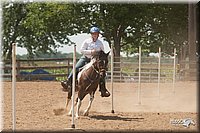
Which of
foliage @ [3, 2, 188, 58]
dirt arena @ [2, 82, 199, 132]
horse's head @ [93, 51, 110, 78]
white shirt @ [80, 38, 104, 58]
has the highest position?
foliage @ [3, 2, 188, 58]

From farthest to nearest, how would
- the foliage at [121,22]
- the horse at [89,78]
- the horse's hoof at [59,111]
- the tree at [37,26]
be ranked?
the tree at [37,26] < the foliage at [121,22] < the horse's hoof at [59,111] < the horse at [89,78]

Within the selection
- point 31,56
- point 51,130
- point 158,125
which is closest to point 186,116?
point 158,125

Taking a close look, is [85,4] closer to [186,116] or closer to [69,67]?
[69,67]

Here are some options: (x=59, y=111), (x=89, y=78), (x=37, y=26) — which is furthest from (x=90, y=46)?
(x=37, y=26)

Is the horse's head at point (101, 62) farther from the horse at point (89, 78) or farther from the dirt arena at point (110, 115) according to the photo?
the dirt arena at point (110, 115)

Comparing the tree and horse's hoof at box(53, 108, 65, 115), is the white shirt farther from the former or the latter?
the tree

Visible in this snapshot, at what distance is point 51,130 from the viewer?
6.77m

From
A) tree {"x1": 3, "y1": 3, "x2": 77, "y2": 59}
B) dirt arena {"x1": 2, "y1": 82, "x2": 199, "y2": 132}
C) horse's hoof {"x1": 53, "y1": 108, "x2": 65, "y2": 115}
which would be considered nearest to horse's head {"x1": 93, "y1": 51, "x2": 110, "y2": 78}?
dirt arena {"x1": 2, "y1": 82, "x2": 199, "y2": 132}

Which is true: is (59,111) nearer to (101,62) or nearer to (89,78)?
(89,78)

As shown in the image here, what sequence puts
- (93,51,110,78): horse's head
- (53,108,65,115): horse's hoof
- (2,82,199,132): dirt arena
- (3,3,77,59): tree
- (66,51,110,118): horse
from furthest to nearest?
(3,3,77,59): tree
(53,108,65,115): horse's hoof
(66,51,110,118): horse
(93,51,110,78): horse's head
(2,82,199,132): dirt arena

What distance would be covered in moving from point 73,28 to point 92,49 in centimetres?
1944

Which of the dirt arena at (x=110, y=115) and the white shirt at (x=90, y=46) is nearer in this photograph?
the dirt arena at (x=110, y=115)

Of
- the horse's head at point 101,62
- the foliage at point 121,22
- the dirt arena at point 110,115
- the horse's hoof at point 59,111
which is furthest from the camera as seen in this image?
the foliage at point 121,22

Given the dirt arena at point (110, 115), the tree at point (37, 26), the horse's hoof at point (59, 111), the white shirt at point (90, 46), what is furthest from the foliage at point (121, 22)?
the white shirt at point (90, 46)
